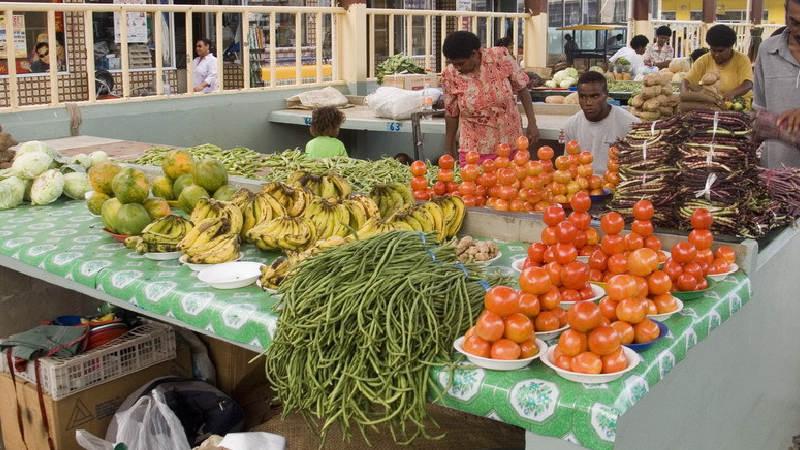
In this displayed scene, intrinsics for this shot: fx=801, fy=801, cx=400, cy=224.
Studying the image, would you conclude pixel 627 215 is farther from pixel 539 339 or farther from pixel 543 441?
pixel 543 441

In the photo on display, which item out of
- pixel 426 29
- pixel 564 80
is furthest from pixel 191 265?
pixel 564 80

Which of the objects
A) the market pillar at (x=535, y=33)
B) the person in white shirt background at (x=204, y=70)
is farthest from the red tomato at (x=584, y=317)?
the market pillar at (x=535, y=33)

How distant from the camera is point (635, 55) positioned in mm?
13883

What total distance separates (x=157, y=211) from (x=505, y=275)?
1.67 meters

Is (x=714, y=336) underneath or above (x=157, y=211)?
underneath

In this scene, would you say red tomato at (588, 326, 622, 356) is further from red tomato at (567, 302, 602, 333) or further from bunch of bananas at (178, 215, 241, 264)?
bunch of bananas at (178, 215, 241, 264)

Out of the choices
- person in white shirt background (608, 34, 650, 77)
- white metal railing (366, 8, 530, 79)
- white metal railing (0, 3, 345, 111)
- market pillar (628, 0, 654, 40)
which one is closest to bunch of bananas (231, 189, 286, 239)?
white metal railing (0, 3, 345, 111)

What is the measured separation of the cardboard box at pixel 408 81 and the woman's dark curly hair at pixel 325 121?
344cm

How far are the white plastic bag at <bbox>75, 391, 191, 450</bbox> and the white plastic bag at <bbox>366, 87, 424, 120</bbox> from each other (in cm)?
516

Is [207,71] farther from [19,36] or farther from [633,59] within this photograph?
[633,59]

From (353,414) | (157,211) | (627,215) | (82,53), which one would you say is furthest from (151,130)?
(353,414)

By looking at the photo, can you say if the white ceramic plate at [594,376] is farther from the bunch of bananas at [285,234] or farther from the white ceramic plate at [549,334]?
the bunch of bananas at [285,234]

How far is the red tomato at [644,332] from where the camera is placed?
216 centimetres

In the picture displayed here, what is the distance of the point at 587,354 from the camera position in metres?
2.01
